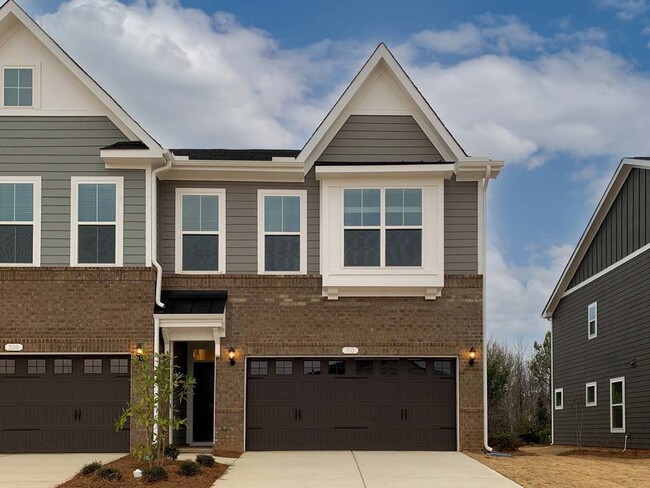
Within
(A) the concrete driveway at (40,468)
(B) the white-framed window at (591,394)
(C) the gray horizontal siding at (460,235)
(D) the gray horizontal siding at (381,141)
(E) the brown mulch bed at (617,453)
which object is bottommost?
(E) the brown mulch bed at (617,453)

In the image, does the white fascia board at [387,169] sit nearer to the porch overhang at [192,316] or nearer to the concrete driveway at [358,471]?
the porch overhang at [192,316]

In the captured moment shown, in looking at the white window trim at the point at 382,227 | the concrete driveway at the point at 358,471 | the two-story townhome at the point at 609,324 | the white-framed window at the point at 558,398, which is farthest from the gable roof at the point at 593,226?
the concrete driveway at the point at 358,471

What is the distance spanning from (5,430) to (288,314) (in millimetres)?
6478

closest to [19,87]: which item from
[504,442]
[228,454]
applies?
[228,454]

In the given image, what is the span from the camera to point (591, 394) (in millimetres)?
27078

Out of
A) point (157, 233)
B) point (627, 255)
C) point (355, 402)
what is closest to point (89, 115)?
point (157, 233)

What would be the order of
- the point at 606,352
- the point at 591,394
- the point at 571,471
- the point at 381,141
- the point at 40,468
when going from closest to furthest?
the point at 571,471, the point at 40,468, the point at 381,141, the point at 606,352, the point at 591,394

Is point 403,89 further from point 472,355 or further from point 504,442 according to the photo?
point 504,442

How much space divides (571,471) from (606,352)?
1020 centimetres

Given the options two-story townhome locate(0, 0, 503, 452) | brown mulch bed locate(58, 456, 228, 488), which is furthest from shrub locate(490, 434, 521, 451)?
brown mulch bed locate(58, 456, 228, 488)

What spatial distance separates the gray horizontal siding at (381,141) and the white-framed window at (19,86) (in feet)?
21.2

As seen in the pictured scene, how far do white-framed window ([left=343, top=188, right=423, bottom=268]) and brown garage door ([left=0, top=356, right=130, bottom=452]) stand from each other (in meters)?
5.51

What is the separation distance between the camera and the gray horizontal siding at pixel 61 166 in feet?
62.0

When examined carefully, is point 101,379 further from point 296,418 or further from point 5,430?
point 296,418
